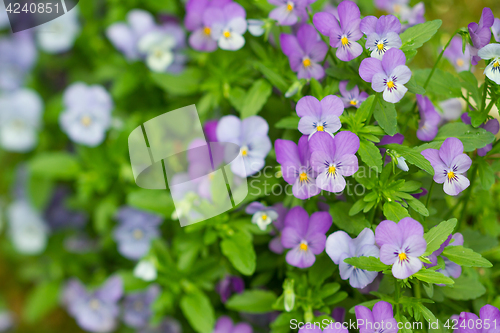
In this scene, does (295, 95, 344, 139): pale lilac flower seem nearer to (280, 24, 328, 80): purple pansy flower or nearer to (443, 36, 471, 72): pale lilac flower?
(280, 24, 328, 80): purple pansy flower

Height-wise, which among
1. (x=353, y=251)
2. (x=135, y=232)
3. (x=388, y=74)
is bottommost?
(x=135, y=232)

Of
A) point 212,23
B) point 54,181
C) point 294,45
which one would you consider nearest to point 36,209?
point 54,181

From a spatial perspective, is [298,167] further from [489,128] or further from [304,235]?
[489,128]

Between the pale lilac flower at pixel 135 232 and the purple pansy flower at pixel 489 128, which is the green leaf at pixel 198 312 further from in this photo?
the purple pansy flower at pixel 489 128

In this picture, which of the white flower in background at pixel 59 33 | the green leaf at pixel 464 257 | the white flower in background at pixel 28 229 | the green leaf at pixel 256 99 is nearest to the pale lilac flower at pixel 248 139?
the green leaf at pixel 256 99

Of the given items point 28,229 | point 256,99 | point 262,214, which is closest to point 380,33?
point 256,99

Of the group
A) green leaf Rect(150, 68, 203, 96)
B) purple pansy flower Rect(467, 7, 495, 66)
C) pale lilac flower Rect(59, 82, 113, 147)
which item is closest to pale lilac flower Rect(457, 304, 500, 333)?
purple pansy flower Rect(467, 7, 495, 66)
